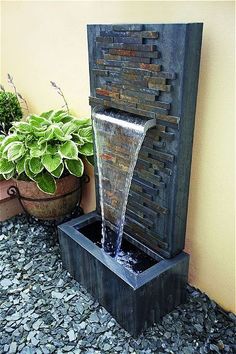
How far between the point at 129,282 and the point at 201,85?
87 centimetres

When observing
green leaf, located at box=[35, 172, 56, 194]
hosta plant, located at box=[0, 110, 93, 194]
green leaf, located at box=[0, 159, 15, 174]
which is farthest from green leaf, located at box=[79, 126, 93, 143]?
green leaf, located at box=[0, 159, 15, 174]

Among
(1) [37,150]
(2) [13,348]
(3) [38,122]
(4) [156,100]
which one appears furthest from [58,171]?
(2) [13,348]

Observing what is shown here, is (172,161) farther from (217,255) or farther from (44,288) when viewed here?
(44,288)

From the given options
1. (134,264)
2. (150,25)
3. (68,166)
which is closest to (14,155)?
(68,166)

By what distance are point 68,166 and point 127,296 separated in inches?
33.3

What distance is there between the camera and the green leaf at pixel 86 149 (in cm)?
203

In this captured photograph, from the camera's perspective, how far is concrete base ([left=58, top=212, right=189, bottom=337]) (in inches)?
57.2

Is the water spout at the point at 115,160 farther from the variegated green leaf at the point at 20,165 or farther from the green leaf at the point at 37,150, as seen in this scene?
the variegated green leaf at the point at 20,165

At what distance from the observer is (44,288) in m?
1.83

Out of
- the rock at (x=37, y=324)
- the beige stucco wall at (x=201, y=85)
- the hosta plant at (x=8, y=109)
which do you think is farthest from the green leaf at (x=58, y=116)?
the rock at (x=37, y=324)

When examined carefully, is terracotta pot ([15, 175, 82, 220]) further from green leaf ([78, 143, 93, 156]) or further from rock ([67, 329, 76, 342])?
rock ([67, 329, 76, 342])

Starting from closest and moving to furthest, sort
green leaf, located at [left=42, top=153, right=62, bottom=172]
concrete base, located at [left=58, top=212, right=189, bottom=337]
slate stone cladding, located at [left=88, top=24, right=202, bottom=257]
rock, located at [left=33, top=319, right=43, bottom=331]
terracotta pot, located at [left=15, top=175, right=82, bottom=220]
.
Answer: slate stone cladding, located at [left=88, top=24, right=202, bottom=257] < concrete base, located at [left=58, top=212, right=189, bottom=337] < rock, located at [left=33, top=319, right=43, bottom=331] < green leaf, located at [left=42, top=153, right=62, bottom=172] < terracotta pot, located at [left=15, top=175, right=82, bottom=220]

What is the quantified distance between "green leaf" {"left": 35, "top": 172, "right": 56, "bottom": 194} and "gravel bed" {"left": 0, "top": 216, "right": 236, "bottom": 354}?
0.43 metres

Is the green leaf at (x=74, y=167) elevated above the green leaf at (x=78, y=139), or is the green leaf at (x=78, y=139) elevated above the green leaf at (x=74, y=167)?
the green leaf at (x=78, y=139)
